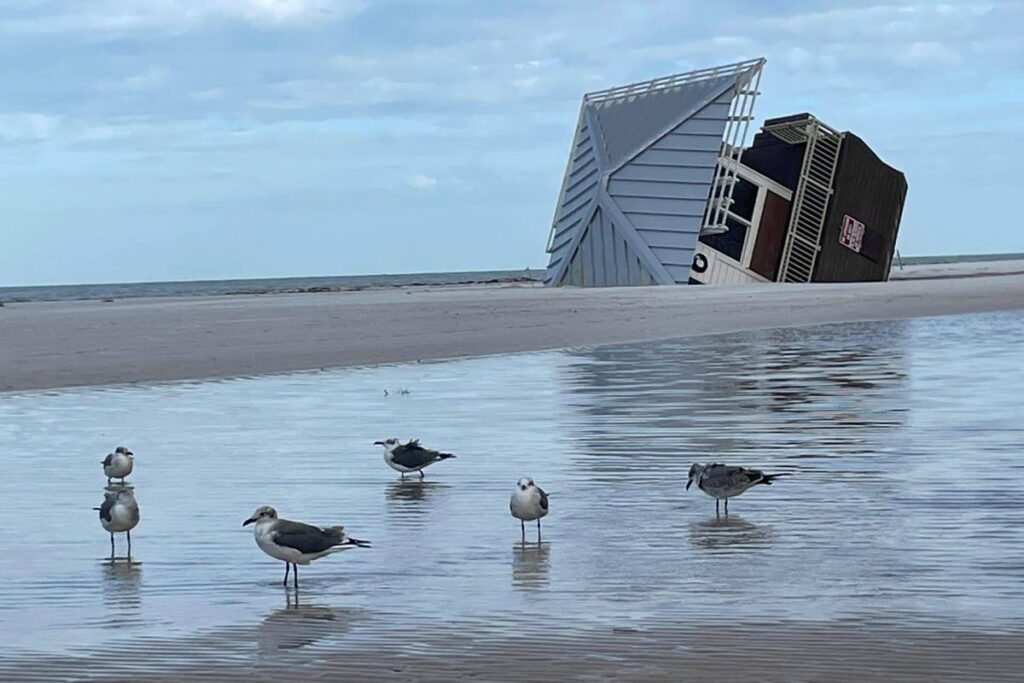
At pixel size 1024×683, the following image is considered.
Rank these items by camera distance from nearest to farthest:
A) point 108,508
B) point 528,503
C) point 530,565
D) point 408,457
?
1. point 530,565
2. point 528,503
3. point 108,508
4. point 408,457

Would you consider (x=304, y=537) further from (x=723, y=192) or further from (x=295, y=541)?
(x=723, y=192)

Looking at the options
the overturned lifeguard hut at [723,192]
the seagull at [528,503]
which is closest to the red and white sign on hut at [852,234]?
the overturned lifeguard hut at [723,192]

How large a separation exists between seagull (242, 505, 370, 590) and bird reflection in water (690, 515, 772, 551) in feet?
6.17

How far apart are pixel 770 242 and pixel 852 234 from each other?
10.4 feet

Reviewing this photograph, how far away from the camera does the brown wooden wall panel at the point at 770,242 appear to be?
147 feet

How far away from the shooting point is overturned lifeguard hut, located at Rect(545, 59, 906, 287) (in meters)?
43.7

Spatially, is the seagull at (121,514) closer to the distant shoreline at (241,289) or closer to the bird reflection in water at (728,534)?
the bird reflection in water at (728,534)

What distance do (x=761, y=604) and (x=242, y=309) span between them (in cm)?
3511

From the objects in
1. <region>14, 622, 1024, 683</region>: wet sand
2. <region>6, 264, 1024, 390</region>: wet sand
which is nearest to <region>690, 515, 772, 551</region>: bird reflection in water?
<region>14, 622, 1024, 683</region>: wet sand

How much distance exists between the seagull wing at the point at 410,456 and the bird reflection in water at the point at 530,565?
2431 millimetres

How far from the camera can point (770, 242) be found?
45.1 meters

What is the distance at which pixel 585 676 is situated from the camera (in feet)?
18.4

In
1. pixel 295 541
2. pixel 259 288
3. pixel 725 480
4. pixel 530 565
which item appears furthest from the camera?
pixel 259 288

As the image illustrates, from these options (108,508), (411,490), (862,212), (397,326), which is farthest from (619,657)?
(862,212)
